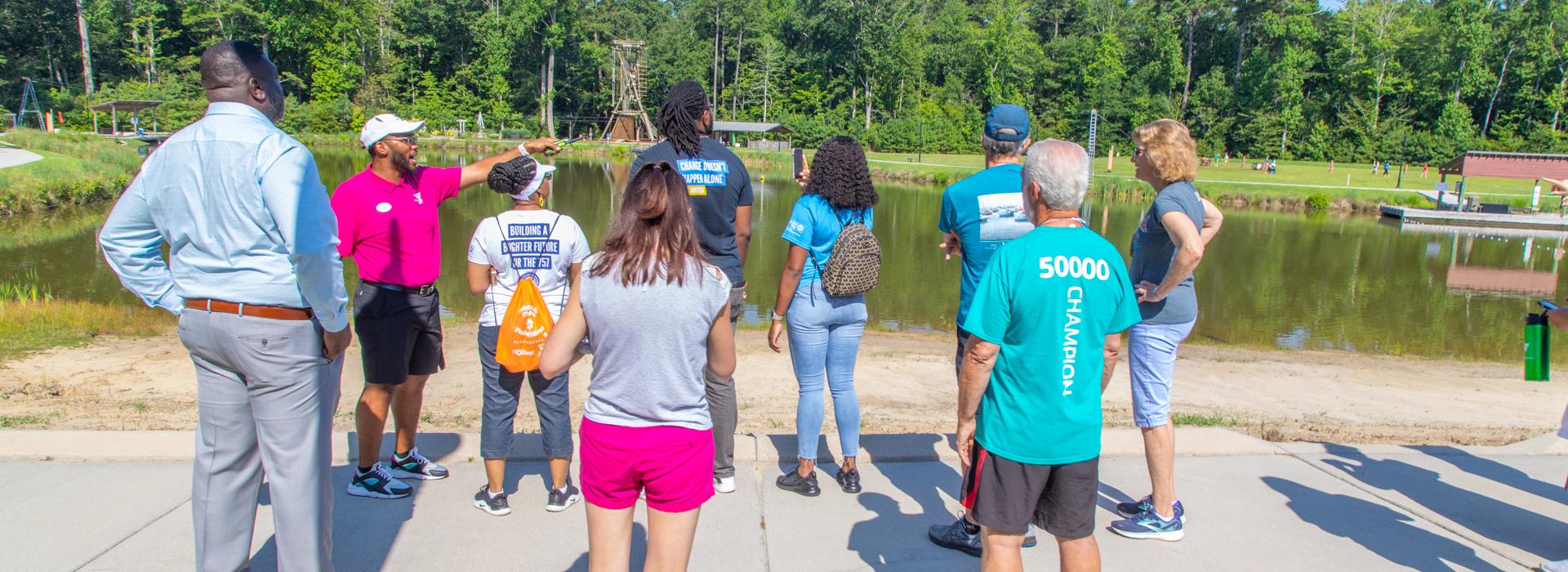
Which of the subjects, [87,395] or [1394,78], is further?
[1394,78]

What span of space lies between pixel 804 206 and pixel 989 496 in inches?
74.3

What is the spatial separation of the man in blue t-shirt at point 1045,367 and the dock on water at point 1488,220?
35.5 metres

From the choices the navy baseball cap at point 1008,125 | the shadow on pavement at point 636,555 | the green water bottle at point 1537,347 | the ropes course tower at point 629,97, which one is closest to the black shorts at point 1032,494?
the shadow on pavement at point 636,555

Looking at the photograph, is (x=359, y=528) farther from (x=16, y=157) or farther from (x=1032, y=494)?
(x=16, y=157)

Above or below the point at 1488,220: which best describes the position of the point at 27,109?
above

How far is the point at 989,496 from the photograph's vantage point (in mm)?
2893

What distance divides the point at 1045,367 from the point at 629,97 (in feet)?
211

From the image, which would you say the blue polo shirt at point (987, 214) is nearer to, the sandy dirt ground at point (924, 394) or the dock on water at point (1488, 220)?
the sandy dirt ground at point (924, 394)

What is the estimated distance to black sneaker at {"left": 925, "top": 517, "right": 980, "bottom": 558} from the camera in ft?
12.6

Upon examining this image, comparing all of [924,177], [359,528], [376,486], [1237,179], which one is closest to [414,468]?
[376,486]

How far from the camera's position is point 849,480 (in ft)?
14.8

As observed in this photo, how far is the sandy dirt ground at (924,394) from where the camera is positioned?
620 cm

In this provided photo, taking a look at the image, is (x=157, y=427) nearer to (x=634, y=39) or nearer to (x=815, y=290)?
(x=815, y=290)

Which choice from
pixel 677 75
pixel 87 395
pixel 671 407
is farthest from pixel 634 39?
pixel 671 407
